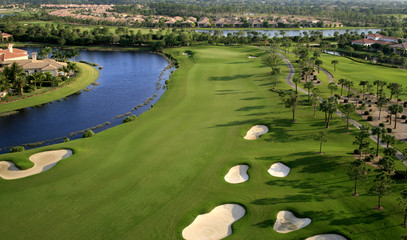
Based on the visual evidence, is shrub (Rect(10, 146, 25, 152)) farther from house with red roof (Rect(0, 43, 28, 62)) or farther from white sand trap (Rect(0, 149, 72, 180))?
house with red roof (Rect(0, 43, 28, 62))

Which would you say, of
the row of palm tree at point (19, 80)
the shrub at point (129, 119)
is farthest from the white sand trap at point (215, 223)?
the row of palm tree at point (19, 80)

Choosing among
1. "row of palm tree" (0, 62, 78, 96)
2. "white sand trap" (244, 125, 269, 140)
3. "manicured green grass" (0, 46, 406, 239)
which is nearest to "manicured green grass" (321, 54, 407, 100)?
"white sand trap" (244, 125, 269, 140)

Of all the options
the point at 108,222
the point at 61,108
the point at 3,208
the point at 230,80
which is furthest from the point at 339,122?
the point at 61,108

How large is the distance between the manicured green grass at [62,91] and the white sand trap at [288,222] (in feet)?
196

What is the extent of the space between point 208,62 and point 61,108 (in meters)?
54.6

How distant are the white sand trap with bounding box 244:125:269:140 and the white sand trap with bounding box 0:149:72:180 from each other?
27312 mm

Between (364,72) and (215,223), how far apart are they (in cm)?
8308

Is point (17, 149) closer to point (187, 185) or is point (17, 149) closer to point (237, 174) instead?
point (187, 185)

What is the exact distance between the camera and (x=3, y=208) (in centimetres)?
3456

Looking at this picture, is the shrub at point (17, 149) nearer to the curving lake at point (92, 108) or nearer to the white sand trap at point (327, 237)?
the curving lake at point (92, 108)

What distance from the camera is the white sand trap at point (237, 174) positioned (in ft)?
132

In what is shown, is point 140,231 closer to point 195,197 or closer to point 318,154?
point 195,197

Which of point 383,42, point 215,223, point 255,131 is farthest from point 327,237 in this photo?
point 383,42

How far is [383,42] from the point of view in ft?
480
